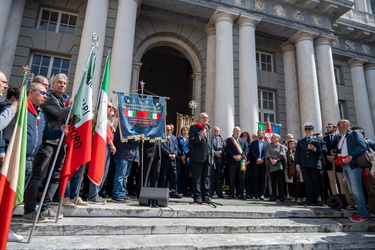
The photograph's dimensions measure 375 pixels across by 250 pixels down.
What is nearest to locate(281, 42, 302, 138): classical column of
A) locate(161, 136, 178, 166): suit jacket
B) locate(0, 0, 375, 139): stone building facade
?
locate(0, 0, 375, 139): stone building facade

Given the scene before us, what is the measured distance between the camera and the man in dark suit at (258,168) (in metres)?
7.16

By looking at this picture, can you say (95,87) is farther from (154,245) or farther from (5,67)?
(154,245)

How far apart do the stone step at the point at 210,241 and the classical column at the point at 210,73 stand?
7481 mm

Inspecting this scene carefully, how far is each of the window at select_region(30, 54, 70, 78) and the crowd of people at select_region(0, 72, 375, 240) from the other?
6.17 m

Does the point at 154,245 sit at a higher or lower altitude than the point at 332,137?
lower

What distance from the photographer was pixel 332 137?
6.39 m

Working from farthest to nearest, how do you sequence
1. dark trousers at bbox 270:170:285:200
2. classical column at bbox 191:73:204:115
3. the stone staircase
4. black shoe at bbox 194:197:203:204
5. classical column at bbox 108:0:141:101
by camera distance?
classical column at bbox 191:73:204:115 < classical column at bbox 108:0:141:101 < dark trousers at bbox 270:170:285:200 < black shoe at bbox 194:197:203:204 < the stone staircase

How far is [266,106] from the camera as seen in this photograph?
13.5 meters

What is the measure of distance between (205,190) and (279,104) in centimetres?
951

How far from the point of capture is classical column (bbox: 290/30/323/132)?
38.9ft

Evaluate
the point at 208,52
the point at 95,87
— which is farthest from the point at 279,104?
the point at 95,87

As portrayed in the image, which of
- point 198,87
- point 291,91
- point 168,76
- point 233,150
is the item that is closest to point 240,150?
point 233,150

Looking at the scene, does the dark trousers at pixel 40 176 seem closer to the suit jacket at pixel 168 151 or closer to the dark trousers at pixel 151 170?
the dark trousers at pixel 151 170

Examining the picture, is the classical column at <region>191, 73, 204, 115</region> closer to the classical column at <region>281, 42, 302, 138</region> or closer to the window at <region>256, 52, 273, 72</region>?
the window at <region>256, 52, 273, 72</region>
